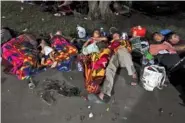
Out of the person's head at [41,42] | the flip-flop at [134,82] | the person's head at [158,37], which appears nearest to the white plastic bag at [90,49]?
the person's head at [41,42]

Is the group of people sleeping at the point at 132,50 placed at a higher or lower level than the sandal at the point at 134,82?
higher

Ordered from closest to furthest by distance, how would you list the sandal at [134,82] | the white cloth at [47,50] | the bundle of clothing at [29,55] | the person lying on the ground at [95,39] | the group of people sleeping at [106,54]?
1. the group of people sleeping at [106,54]
2. the sandal at [134,82]
3. the bundle of clothing at [29,55]
4. the white cloth at [47,50]
5. the person lying on the ground at [95,39]

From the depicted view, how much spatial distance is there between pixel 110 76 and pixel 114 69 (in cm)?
23

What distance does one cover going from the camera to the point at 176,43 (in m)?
7.74

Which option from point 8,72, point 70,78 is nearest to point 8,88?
point 8,72

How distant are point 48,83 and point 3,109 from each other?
1.00 m

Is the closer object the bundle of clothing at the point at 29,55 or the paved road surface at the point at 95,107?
the paved road surface at the point at 95,107

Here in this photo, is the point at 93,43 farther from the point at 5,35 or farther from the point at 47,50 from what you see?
the point at 5,35

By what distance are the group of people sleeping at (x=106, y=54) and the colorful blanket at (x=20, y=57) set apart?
25 mm

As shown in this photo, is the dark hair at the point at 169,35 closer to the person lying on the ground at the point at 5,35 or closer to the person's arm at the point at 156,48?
the person's arm at the point at 156,48

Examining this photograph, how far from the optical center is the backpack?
6.78 meters

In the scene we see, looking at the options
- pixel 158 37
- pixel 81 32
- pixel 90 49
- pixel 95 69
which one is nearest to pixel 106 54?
pixel 90 49

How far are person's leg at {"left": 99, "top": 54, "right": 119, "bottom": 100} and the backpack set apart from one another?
576 millimetres

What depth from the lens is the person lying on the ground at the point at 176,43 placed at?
300 inches
